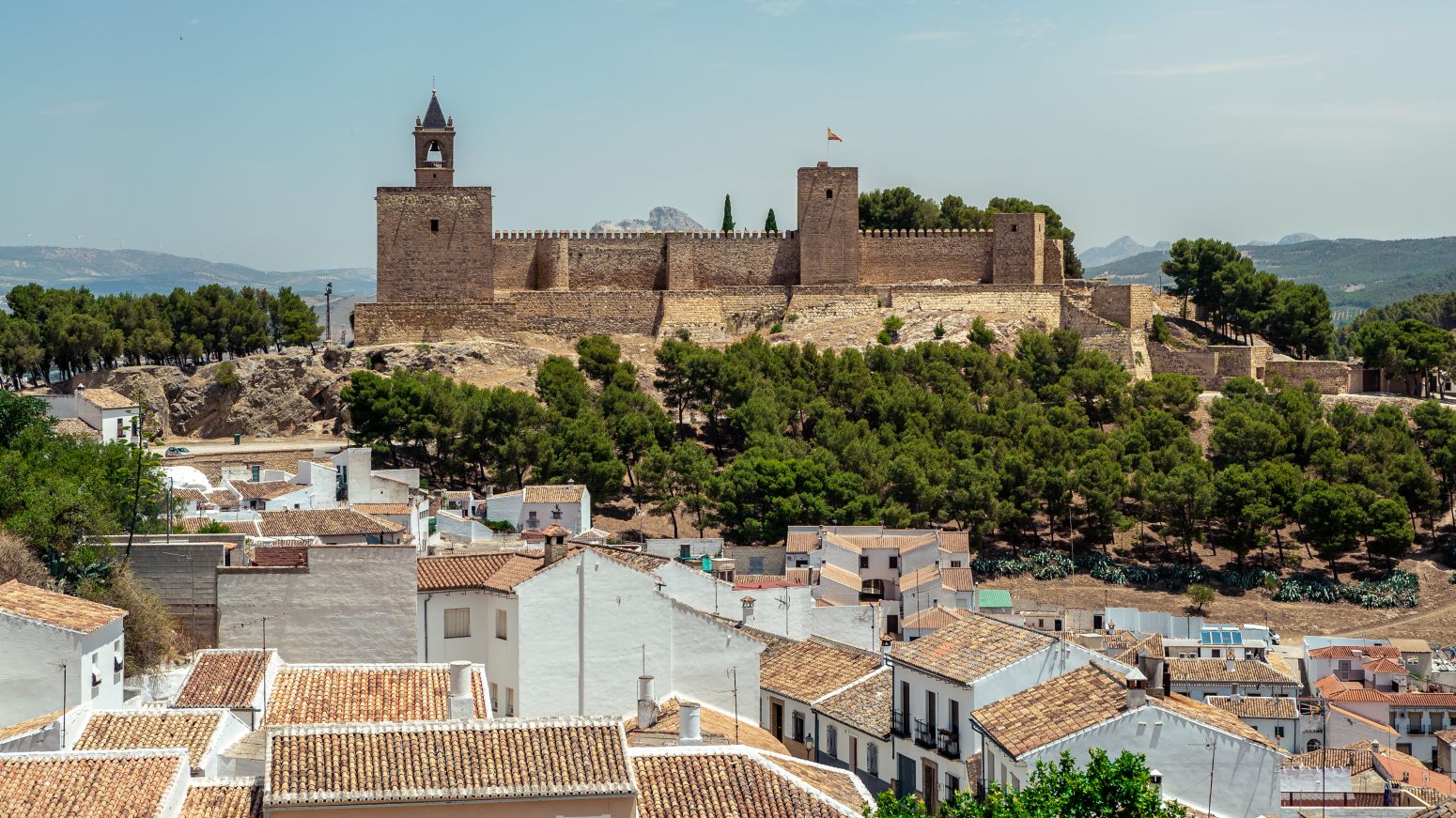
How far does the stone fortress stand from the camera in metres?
59.1

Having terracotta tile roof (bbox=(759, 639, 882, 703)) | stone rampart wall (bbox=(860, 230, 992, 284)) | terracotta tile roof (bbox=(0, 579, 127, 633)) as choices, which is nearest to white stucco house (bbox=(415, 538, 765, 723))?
terracotta tile roof (bbox=(759, 639, 882, 703))

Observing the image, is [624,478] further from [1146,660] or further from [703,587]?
[1146,660]

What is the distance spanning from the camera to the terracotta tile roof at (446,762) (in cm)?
1226

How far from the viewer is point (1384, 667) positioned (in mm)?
35781

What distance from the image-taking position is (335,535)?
27.9 metres

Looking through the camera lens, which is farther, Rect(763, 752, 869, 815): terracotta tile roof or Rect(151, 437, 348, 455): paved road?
Rect(151, 437, 348, 455): paved road

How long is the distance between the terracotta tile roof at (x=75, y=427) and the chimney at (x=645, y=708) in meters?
22.8

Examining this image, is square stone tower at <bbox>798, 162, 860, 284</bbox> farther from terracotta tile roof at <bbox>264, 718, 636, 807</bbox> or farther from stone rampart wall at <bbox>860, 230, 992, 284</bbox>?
terracotta tile roof at <bbox>264, 718, 636, 807</bbox>

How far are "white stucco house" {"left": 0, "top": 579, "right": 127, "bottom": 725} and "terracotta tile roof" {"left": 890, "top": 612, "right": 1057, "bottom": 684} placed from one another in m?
8.00

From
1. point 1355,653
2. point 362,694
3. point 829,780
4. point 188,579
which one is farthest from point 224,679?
point 1355,653

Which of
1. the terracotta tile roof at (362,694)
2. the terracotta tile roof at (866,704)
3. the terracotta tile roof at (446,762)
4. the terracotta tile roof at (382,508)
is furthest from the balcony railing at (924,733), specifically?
the terracotta tile roof at (382,508)

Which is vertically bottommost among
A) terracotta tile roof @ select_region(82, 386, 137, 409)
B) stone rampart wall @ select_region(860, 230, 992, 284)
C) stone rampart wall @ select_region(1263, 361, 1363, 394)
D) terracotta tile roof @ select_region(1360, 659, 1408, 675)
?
terracotta tile roof @ select_region(1360, 659, 1408, 675)

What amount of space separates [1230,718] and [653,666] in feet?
19.3

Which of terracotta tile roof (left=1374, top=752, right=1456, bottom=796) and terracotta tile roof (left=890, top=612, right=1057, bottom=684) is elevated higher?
terracotta tile roof (left=890, top=612, right=1057, bottom=684)
